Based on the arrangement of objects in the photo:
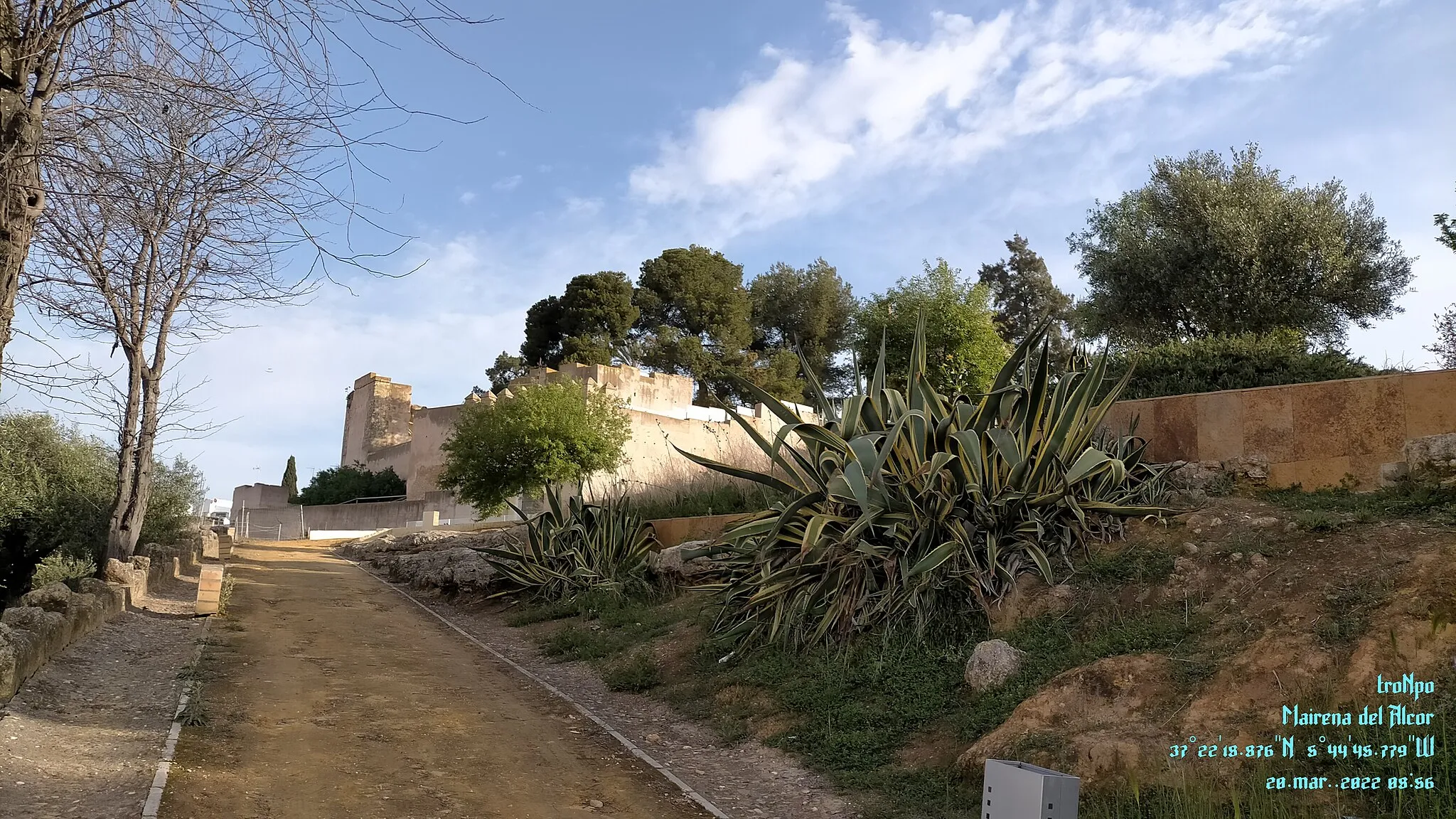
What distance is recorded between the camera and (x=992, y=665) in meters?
6.07

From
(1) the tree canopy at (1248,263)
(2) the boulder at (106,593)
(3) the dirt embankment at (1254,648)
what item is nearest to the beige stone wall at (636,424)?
(1) the tree canopy at (1248,263)

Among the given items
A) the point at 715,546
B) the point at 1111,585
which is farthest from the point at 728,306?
the point at 1111,585

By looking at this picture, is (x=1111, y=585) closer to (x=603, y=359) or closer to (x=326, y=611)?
(x=326, y=611)

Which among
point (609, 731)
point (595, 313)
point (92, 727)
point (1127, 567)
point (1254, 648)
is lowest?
point (609, 731)

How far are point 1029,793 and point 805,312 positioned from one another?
4704 cm

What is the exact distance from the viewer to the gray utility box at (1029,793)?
120 inches

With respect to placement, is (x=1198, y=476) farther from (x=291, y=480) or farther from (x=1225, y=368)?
(x=291, y=480)

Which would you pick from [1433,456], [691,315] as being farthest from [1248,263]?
[691,315]

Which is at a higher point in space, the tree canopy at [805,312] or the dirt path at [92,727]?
the tree canopy at [805,312]

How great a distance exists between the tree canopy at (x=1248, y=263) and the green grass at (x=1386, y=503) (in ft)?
37.2

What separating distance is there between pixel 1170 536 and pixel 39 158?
710cm

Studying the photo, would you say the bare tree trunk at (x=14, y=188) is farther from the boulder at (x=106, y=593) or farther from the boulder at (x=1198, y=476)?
the boulder at (x=1198, y=476)

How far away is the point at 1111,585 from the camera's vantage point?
6.54m

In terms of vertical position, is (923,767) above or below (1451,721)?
below
